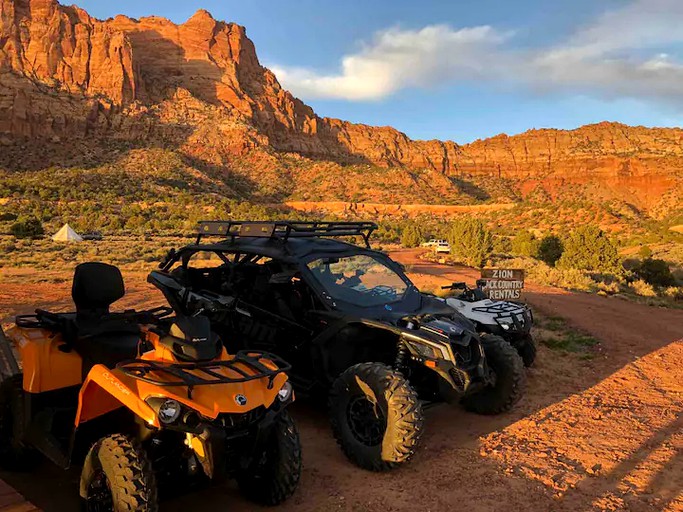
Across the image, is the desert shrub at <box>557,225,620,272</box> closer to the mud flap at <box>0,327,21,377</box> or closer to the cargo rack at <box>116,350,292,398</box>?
the cargo rack at <box>116,350,292,398</box>

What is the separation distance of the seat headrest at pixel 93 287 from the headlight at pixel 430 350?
2593 millimetres

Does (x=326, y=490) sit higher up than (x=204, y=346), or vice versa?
(x=204, y=346)

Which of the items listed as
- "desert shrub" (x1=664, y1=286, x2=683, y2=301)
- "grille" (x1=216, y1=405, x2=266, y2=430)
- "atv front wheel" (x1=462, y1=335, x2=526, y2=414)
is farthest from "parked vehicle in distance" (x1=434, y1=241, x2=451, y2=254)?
"grille" (x1=216, y1=405, x2=266, y2=430)

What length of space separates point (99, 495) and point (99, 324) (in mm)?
1259

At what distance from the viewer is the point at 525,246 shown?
3070cm

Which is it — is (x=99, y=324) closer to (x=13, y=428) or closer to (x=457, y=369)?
(x=13, y=428)

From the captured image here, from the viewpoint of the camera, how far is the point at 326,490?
4008 millimetres

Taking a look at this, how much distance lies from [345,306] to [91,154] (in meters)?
87.4

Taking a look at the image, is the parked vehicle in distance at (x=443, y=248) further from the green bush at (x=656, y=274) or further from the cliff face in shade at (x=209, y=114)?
the cliff face in shade at (x=209, y=114)

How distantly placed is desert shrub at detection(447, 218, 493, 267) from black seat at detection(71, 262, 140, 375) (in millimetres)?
23997

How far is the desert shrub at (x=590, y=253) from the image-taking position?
926 inches

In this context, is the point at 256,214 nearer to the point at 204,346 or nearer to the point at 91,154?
the point at 91,154

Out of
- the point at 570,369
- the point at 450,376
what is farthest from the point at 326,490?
the point at 570,369

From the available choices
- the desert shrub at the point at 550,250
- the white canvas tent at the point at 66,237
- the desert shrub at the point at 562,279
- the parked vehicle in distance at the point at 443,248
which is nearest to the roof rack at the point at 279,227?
the desert shrub at the point at 562,279
